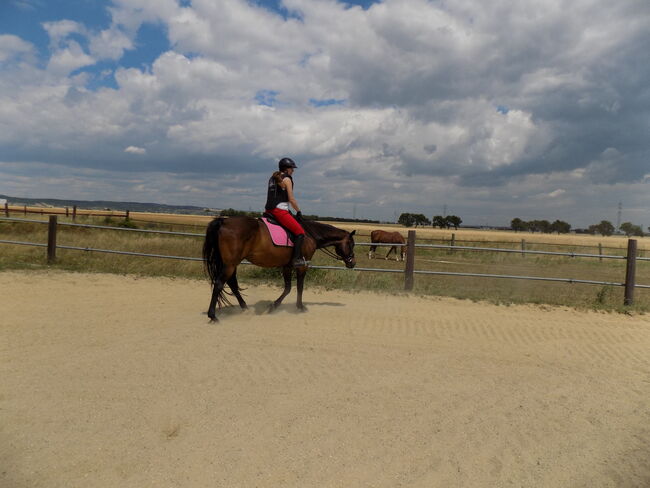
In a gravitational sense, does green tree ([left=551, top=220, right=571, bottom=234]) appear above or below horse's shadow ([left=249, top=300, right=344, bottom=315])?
above

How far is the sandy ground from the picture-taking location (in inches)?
102

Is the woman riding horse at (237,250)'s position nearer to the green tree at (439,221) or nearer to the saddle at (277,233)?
the saddle at (277,233)

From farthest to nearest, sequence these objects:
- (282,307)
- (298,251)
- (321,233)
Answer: (321,233) < (282,307) < (298,251)

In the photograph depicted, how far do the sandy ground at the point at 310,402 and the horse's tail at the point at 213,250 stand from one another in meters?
0.72

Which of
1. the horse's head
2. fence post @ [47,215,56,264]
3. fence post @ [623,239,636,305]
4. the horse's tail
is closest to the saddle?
the horse's tail

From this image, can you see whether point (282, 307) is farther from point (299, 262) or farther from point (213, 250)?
point (213, 250)

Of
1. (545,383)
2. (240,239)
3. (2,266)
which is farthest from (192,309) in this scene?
(2,266)

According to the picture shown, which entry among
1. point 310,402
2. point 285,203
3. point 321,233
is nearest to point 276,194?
point 285,203

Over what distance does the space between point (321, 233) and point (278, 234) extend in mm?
1058

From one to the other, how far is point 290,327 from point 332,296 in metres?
2.79

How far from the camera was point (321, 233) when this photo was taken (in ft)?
24.1

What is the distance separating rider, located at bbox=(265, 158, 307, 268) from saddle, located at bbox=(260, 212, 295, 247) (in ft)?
0.23

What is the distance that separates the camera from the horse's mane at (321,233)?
7.21 metres

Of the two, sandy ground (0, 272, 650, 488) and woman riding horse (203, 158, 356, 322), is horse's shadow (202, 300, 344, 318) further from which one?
sandy ground (0, 272, 650, 488)
